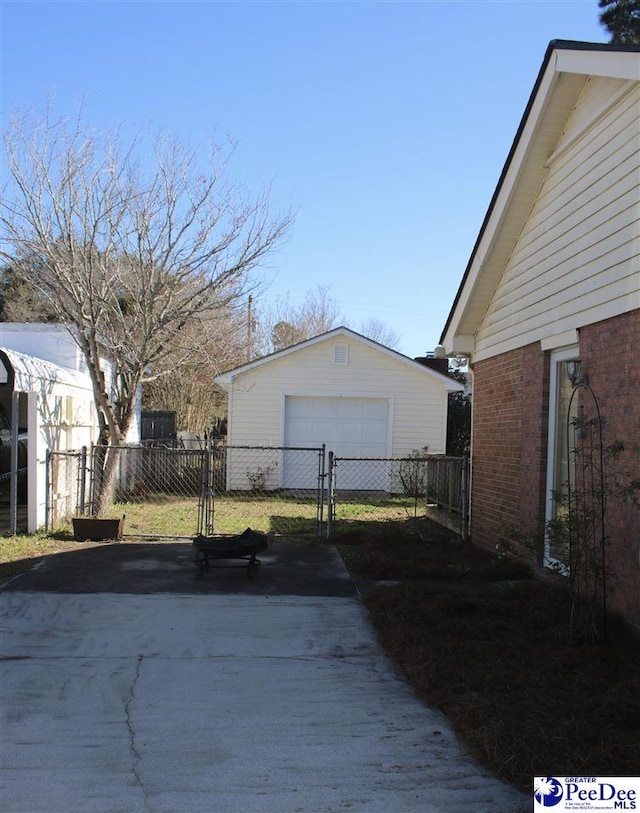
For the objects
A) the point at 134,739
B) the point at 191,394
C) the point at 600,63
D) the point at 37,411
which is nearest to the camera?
the point at 134,739

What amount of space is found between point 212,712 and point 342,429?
1321 centimetres

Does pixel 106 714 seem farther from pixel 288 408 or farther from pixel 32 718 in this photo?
pixel 288 408

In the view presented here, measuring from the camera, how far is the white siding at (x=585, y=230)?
5.50 meters

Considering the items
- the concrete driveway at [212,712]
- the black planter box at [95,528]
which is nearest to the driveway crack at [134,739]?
the concrete driveway at [212,712]

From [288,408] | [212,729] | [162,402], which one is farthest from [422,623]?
[162,402]

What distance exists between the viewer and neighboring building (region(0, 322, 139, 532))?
31.5 ft

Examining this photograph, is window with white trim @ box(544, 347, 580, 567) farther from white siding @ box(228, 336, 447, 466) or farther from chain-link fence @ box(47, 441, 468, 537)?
white siding @ box(228, 336, 447, 466)

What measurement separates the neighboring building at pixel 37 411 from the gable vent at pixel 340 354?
6138 mm

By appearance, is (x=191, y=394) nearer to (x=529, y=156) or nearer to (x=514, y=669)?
(x=529, y=156)

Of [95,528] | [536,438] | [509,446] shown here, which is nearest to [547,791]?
[536,438]

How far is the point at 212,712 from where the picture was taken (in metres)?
4.11

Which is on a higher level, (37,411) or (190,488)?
(37,411)

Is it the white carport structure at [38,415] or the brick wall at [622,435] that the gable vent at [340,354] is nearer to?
the white carport structure at [38,415]

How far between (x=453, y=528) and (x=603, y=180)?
6.22 meters
